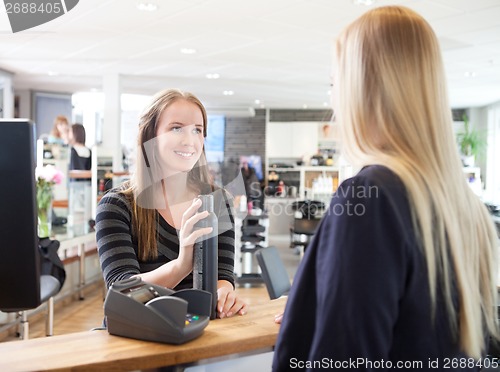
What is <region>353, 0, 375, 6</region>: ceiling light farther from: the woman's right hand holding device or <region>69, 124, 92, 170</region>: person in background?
the woman's right hand holding device

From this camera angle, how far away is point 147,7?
14.6ft

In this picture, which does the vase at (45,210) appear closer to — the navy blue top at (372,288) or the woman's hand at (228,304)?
the woman's hand at (228,304)

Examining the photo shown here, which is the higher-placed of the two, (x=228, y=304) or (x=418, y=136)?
(x=418, y=136)

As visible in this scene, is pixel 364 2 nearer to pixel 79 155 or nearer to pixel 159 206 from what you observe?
pixel 79 155

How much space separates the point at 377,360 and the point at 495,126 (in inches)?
449

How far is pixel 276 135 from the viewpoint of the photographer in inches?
488

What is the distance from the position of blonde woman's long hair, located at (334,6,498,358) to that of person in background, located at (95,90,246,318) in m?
0.62

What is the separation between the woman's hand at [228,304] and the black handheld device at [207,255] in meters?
0.10

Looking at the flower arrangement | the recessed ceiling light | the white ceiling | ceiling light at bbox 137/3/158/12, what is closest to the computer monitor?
the flower arrangement

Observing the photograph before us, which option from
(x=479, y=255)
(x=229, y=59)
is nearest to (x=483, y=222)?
(x=479, y=255)

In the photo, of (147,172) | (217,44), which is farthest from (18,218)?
(217,44)

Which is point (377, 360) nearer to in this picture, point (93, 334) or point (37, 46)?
point (93, 334)

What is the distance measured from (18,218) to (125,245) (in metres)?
0.53

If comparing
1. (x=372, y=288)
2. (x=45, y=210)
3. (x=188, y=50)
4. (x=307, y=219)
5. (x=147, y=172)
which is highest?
(x=188, y=50)
